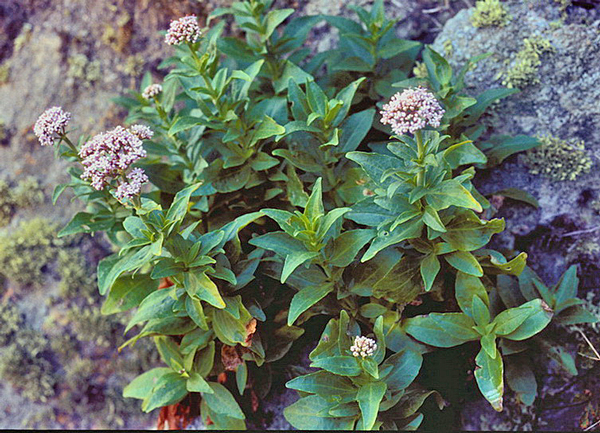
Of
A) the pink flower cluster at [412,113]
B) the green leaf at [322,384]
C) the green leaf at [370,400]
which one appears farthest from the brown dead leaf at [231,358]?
the pink flower cluster at [412,113]

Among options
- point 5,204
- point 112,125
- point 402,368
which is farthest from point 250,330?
point 5,204

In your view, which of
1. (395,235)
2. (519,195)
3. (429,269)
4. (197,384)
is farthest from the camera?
(519,195)

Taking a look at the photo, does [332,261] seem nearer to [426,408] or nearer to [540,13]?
[426,408]

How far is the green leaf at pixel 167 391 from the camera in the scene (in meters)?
3.37

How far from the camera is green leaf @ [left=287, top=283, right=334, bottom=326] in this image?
2.93 m

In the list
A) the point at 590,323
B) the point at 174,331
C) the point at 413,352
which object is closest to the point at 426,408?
the point at 413,352

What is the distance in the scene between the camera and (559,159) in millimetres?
3631

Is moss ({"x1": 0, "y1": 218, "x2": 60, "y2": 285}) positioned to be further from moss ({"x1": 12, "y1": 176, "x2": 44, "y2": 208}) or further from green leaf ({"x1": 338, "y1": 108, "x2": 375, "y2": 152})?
green leaf ({"x1": 338, "y1": 108, "x2": 375, "y2": 152})

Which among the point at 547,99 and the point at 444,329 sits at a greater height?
the point at 547,99

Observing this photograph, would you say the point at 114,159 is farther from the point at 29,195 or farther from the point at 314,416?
the point at 29,195

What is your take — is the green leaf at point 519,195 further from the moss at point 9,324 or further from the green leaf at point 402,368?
the moss at point 9,324

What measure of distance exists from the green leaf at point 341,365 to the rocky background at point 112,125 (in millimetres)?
750

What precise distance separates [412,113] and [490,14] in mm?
1792

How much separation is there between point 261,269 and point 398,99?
4.18 feet
